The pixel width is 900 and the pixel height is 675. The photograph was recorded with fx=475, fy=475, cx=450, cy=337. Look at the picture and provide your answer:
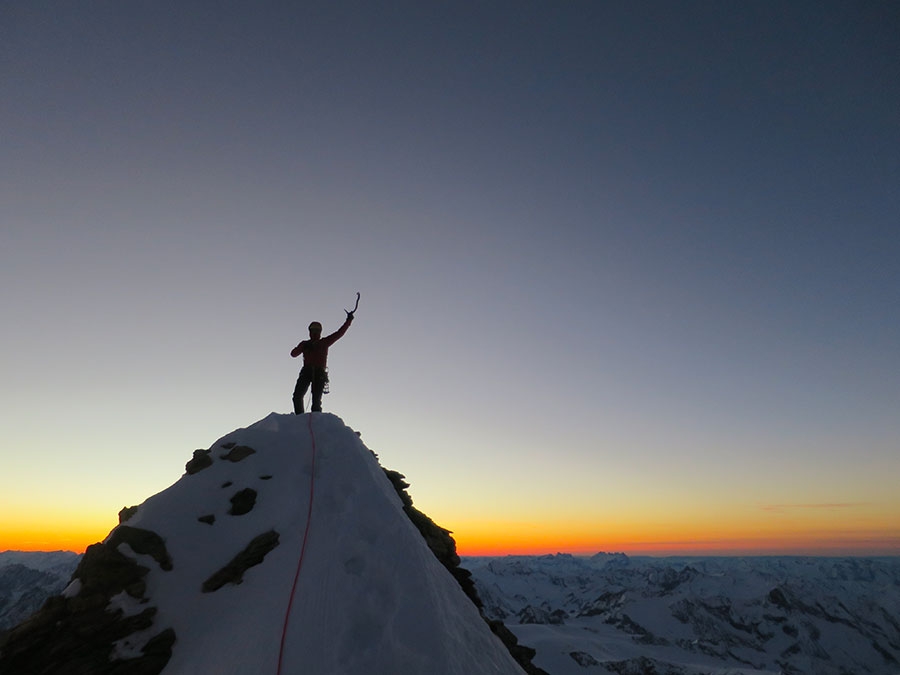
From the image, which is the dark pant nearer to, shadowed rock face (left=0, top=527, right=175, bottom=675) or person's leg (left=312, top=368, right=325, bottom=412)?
person's leg (left=312, top=368, right=325, bottom=412)

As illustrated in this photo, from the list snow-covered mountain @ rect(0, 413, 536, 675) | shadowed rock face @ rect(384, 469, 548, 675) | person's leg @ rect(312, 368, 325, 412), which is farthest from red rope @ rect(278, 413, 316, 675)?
shadowed rock face @ rect(384, 469, 548, 675)

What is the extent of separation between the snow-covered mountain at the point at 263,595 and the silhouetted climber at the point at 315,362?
5.54m

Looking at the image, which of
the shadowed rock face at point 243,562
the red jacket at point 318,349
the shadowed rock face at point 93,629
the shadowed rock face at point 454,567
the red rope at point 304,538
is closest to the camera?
the red rope at point 304,538

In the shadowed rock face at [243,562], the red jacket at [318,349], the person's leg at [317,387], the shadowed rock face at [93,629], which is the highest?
the red jacket at [318,349]

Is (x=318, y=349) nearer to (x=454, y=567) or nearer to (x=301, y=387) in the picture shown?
(x=301, y=387)

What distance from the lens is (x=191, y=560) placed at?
11070mm

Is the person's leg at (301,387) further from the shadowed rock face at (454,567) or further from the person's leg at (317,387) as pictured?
the shadowed rock face at (454,567)

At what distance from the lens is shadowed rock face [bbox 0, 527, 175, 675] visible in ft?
28.8

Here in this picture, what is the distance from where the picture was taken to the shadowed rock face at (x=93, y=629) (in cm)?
878

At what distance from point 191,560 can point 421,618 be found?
604 centimetres

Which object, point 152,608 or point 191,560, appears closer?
point 152,608

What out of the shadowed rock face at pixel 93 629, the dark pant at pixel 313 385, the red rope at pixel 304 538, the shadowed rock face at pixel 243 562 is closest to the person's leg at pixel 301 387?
the dark pant at pixel 313 385

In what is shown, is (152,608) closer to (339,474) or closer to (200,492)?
(200,492)

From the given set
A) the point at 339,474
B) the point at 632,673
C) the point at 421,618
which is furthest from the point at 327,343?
the point at 632,673
